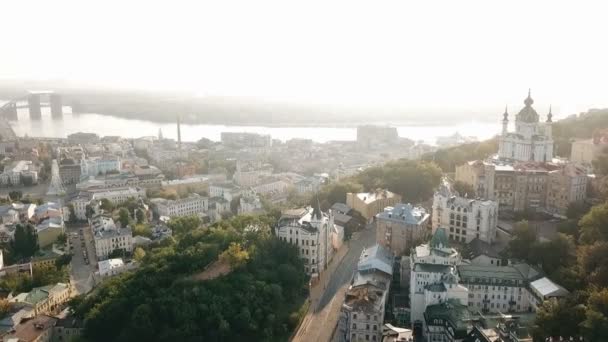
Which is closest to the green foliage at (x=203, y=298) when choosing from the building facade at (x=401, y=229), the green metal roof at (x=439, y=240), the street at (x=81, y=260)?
the street at (x=81, y=260)

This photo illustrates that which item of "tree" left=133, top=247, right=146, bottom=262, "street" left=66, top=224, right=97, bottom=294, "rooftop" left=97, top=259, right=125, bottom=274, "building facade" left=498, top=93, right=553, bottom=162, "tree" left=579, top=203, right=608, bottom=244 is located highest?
"building facade" left=498, top=93, right=553, bottom=162

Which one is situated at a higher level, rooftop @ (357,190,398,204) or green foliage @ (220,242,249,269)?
rooftop @ (357,190,398,204)

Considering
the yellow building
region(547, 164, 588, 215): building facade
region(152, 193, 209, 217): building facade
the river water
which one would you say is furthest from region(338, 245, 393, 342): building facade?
the river water

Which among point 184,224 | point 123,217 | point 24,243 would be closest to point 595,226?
point 184,224

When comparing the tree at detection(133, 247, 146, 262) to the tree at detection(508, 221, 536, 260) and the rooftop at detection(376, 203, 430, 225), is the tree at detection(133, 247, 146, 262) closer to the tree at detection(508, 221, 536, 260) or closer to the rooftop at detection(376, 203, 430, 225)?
the rooftop at detection(376, 203, 430, 225)

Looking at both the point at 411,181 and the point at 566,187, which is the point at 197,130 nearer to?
the point at 411,181

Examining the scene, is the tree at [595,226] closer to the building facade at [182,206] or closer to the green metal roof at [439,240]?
the green metal roof at [439,240]

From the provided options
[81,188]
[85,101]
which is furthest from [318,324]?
[85,101]
